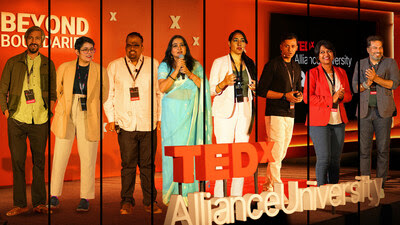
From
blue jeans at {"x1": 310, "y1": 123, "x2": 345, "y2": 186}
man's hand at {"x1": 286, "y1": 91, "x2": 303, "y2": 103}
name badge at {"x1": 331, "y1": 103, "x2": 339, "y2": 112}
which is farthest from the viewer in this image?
name badge at {"x1": 331, "y1": 103, "x2": 339, "y2": 112}

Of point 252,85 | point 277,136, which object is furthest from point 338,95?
point 252,85

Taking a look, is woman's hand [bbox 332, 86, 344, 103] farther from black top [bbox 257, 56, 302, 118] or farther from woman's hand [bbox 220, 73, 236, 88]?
woman's hand [bbox 220, 73, 236, 88]

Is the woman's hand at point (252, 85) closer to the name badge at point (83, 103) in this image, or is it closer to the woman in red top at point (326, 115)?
the woman in red top at point (326, 115)

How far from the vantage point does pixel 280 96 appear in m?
5.77

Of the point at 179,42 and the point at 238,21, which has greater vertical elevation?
the point at 238,21

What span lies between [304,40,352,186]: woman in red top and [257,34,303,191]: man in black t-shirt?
22 centimetres

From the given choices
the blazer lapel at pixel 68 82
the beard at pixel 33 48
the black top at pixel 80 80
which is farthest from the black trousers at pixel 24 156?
the beard at pixel 33 48

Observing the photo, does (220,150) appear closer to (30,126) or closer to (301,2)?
(30,126)

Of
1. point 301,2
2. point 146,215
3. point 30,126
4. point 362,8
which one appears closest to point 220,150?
point 146,215

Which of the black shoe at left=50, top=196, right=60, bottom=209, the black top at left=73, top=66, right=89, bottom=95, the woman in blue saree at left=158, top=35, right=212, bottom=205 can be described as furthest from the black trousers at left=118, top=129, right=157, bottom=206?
the black shoe at left=50, top=196, right=60, bottom=209

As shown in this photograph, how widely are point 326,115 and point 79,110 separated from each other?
8.02ft

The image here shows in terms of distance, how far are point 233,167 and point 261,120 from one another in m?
3.82

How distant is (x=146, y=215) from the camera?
202 inches

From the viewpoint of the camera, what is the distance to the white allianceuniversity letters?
4.60 meters
